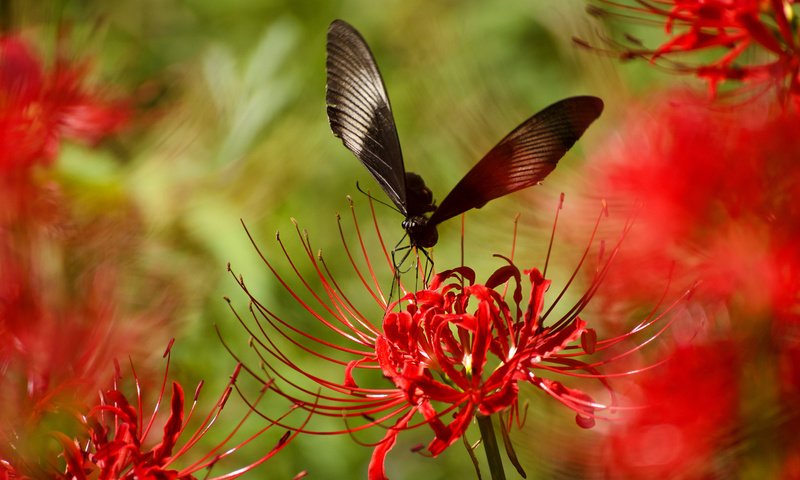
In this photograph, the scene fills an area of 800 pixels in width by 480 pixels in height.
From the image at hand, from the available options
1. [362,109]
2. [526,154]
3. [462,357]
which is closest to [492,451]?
[462,357]

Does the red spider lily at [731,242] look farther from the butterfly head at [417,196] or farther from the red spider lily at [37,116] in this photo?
the red spider lily at [37,116]

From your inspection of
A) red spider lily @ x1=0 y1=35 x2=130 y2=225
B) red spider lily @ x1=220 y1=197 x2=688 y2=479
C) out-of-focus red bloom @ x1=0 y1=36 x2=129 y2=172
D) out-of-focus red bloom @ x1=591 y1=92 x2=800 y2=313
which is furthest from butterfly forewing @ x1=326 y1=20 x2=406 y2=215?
out-of-focus red bloom @ x1=0 y1=36 x2=129 y2=172

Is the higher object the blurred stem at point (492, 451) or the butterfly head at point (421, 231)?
the butterfly head at point (421, 231)

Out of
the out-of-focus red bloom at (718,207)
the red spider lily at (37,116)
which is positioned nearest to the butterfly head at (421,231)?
the out-of-focus red bloom at (718,207)

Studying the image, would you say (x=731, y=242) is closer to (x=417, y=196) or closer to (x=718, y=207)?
(x=718, y=207)

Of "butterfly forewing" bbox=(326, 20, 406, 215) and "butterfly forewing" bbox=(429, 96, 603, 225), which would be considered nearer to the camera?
"butterfly forewing" bbox=(429, 96, 603, 225)

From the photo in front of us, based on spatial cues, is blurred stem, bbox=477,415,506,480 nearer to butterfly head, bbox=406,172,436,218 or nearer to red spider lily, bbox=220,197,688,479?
red spider lily, bbox=220,197,688,479

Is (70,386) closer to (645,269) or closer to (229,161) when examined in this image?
(645,269)
